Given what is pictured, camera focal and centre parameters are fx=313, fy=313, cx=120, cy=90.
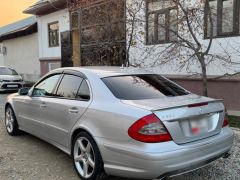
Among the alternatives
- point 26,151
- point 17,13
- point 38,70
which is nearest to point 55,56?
point 38,70

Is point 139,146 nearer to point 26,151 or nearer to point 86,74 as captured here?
point 86,74

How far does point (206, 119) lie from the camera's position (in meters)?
3.79

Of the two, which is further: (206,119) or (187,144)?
(206,119)

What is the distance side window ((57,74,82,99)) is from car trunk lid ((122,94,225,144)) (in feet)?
3.51

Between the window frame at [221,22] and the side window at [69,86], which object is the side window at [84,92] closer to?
the side window at [69,86]

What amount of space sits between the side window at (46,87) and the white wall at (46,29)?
38.3ft

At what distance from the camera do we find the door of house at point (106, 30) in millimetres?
10508

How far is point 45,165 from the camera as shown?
4.82m

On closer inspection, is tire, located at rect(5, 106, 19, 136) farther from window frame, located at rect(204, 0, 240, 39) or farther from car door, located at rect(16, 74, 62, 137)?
window frame, located at rect(204, 0, 240, 39)

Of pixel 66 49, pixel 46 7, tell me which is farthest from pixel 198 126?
pixel 46 7

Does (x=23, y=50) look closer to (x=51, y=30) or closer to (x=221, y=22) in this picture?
(x=51, y=30)

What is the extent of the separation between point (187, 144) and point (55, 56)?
16.1m

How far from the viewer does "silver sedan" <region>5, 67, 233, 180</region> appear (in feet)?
11.1

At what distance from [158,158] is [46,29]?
17.4m
